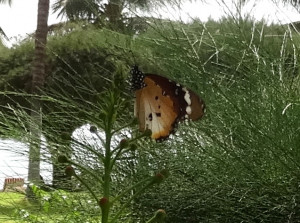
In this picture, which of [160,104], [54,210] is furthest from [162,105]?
[54,210]

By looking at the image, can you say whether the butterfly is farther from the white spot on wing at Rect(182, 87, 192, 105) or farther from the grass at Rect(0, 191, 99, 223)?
the grass at Rect(0, 191, 99, 223)

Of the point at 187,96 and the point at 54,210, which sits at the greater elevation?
the point at 187,96

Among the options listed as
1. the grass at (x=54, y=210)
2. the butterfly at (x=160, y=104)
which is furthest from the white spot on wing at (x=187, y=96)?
the grass at (x=54, y=210)

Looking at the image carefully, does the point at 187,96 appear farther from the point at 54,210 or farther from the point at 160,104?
the point at 54,210

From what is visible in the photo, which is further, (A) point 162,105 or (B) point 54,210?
(B) point 54,210

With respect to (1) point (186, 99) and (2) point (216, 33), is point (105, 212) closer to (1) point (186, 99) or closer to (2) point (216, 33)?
(1) point (186, 99)
